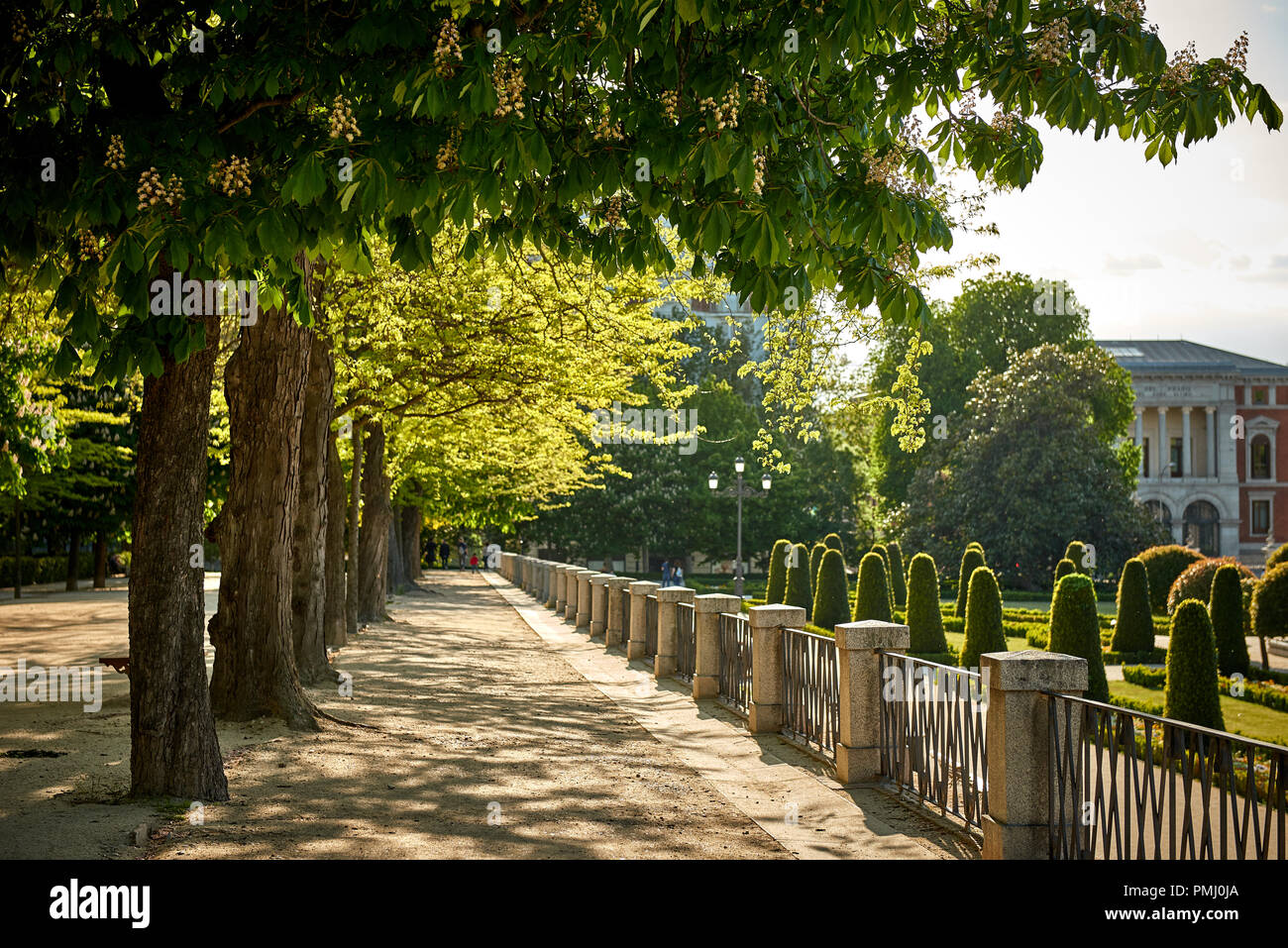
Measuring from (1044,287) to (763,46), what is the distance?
63656mm

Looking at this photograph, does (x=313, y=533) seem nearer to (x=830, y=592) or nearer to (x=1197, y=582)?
(x=830, y=592)

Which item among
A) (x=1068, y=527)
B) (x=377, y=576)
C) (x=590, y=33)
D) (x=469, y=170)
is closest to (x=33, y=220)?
(x=469, y=170)

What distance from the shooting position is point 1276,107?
20.8 feet

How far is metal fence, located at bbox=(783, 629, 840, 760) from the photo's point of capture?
431 inches

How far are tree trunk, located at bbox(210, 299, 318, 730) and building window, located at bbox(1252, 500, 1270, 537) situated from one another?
87.5m

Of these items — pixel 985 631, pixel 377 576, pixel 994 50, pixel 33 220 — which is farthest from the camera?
pixel 377 576

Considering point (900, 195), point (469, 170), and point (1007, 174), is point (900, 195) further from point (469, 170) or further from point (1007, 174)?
point (469, 170)

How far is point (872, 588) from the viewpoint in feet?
85.4

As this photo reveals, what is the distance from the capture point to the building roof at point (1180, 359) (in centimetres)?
8344

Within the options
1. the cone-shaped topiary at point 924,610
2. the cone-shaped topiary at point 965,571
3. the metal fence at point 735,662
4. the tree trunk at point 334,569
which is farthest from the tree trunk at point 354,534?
the cone-shaped topiary at point 965,571

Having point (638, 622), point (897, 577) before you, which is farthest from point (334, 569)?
point (897, 577)

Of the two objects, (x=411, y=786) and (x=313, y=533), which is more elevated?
(x=313, y=533)

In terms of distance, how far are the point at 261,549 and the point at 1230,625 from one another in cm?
1629

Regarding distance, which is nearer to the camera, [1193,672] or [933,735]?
[933,735]
